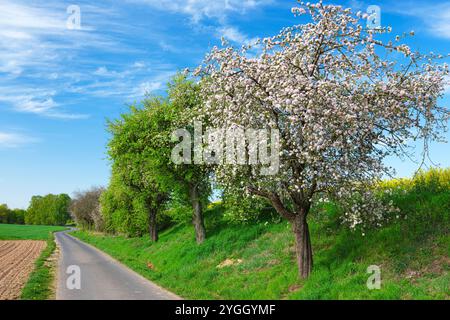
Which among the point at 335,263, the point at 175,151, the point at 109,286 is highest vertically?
the point at 175,151

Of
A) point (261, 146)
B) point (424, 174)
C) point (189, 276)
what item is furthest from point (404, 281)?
point (189, 276)

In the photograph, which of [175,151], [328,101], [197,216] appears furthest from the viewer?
[197,216]

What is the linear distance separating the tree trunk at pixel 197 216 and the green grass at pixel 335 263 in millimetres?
4466

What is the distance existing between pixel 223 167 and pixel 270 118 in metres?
4.26

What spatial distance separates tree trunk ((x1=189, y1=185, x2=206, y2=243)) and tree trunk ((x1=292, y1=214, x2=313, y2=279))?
15747 millimetres

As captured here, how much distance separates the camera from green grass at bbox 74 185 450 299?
1616 centimetres

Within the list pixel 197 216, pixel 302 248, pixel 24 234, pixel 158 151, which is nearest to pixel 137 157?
pixel 158 151

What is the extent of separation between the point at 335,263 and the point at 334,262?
0.28 ft

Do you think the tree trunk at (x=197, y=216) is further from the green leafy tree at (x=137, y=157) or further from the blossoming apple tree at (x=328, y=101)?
the blossoming apple tree at (x=328, y=101)

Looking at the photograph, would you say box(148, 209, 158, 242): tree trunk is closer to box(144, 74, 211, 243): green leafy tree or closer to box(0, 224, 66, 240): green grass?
box(144, 74, 211, 243): green leafy tree

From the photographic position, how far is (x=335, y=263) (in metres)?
19.3

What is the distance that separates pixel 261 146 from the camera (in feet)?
59.4

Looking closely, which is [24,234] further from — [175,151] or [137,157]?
[175,151]

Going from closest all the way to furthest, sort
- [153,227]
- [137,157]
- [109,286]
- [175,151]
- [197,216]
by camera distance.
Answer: [109,286]
[175,151]
[197,216]
[137,157]
[153,227]
